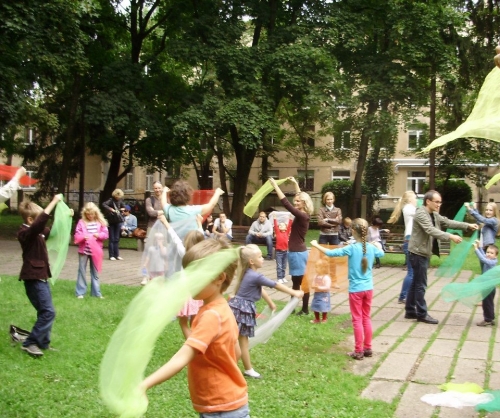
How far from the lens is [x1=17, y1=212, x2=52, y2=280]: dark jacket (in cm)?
678

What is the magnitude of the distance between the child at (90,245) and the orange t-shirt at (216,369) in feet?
25.9

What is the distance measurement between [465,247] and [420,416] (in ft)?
8.93

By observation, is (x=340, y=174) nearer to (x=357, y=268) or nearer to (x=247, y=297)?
(x=357, y=268)

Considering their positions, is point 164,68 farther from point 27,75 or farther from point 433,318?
point 433,318

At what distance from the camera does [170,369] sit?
2.76 meters

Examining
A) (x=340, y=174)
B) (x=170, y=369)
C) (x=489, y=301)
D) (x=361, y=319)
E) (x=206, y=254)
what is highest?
(x=206, y=254)

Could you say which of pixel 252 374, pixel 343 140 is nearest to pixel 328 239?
pixel 252 374

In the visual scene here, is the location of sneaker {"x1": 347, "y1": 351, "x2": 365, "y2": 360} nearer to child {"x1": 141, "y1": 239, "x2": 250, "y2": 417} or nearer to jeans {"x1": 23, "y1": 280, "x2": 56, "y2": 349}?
jeans {"x1": 23, "y1": 280, "x2": 56, "y2": 349}

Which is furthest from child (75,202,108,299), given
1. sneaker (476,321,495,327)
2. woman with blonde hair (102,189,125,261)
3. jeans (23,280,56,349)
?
sneaker (476,321,495,327)

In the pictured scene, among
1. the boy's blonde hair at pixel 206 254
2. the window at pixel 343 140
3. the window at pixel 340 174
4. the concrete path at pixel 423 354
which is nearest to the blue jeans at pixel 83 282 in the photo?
the concrete path at pixel 423 354

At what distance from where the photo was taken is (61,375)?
244 inches

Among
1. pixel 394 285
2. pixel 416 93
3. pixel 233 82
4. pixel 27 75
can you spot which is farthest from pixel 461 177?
pixel 27 75

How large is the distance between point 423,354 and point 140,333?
539 centimetres

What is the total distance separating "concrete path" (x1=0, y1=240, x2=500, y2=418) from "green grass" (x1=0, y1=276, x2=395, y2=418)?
263mm
